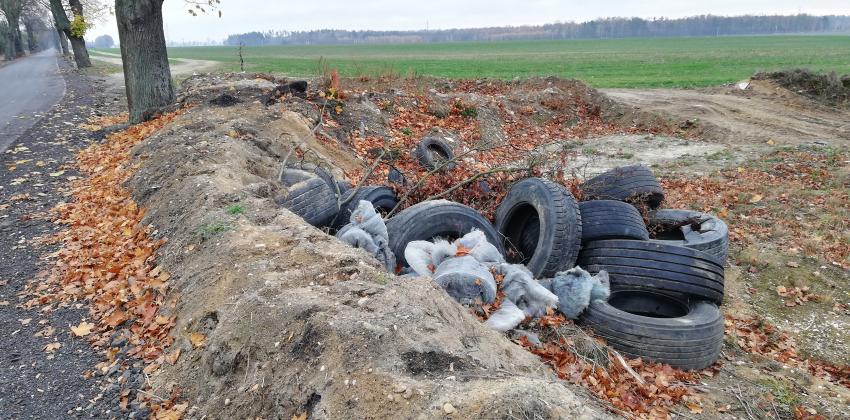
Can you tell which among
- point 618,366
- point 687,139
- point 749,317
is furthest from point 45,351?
point 687,139

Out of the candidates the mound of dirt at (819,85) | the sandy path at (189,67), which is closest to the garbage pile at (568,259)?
the mound of dirt at (819,85)

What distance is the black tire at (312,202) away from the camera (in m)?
6.42

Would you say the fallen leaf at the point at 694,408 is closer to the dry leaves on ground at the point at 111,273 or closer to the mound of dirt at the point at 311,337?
the mound of dirt at the point at 311,337

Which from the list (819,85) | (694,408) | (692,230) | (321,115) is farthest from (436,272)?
(819,85)

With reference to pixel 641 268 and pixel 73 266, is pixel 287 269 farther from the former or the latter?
pixel 641 268

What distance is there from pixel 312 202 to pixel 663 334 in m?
3.97

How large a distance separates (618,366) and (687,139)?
12.0 meters

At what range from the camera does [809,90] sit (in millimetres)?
18766

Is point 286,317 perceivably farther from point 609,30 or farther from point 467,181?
point 609,30

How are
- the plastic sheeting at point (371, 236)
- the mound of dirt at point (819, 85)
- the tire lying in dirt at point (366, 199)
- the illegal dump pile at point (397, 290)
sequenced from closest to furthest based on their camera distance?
the illegal dump pile at point (397, 290)
the plastic sheeting at point (371, 236)
the tire lying in dirt at point (366, 199)
the mound of dirt at point (819, 85)

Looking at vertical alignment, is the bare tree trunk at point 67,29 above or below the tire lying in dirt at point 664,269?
above

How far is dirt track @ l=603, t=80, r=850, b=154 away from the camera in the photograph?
46.1 ft

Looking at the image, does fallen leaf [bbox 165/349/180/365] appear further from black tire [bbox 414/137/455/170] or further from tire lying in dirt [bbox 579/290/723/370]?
black tire [bbox 414/137/455/170]

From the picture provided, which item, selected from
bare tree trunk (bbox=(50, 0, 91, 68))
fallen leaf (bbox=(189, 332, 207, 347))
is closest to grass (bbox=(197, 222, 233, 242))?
fallen leaf (bbox=(189, 332, 207, 347))
